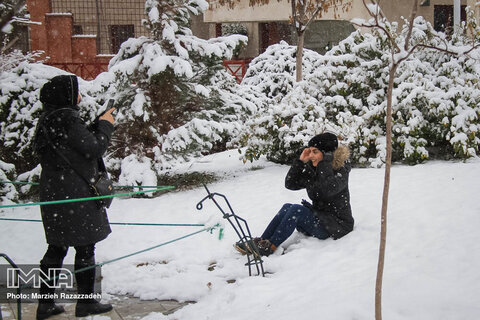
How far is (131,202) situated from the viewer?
7074 mm

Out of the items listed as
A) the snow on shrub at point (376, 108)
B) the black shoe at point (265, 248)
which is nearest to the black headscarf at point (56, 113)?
the black shoe at point (265, 248)

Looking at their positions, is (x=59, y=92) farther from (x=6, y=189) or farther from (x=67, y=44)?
(x=67, y=44)

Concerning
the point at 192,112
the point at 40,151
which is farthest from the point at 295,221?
the point at 192,112

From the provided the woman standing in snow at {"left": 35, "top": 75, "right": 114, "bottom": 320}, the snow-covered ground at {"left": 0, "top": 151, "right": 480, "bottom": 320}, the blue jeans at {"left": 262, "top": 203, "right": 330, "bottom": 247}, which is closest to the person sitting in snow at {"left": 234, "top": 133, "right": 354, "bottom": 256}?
the blue jeans at {"left": 262, "top": 203, "right": 330, "bottom": 247}

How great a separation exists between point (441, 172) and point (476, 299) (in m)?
3.59

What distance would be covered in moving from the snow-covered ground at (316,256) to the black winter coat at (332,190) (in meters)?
0.16

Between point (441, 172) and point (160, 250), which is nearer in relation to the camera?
point (160, 250)

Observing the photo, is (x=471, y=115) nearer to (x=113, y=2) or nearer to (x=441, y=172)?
(x=441, y=172)

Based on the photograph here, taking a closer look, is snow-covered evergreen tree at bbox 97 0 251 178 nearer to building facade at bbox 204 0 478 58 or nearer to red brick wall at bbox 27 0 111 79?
building facade at bbox 204 0 478 58

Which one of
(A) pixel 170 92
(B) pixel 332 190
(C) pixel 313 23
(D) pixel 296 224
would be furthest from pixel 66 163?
(C) pixel 313 23

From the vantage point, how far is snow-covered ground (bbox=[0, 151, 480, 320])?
3395 mm

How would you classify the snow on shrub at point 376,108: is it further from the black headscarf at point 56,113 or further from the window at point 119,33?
the window at point 119,33

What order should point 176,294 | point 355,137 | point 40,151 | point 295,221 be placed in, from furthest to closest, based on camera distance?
point 355,137 → point 295,221 → point 176,294 → point 40,151

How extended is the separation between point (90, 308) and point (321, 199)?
221 centimetres
